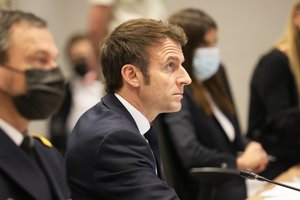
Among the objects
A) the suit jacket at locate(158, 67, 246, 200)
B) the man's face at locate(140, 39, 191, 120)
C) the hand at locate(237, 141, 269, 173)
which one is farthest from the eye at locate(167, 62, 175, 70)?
the hand at locate(237, 141, 269, 173)

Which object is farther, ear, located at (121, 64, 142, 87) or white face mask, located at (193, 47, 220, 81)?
white face mask, located at (193, 47, 220, 81)

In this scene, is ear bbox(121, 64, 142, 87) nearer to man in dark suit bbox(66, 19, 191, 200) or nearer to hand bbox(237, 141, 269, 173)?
man in dark suit bbox(66, 19, 191, 200)

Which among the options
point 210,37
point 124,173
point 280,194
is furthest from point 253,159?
point 124,173

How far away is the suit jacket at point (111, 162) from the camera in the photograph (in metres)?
1.14

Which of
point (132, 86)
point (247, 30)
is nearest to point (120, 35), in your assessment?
point (132, 86)

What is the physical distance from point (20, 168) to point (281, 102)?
122 centimetres

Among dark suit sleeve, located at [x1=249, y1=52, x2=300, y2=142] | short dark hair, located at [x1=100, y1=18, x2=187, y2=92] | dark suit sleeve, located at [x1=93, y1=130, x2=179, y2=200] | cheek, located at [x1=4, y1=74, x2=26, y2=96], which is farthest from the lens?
dark suit sleeve, located at [x1=249, y1=52, x2=300, y2=142]

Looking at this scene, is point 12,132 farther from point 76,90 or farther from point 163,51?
point 76,90

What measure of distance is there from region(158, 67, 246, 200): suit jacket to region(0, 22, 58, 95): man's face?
20.6 inches

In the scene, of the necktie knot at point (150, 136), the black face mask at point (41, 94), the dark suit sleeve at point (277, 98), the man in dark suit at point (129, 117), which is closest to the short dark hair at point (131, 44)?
the man in dark suit at point (129, 117)

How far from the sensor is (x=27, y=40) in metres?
1.86

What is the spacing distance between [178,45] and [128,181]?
335mm

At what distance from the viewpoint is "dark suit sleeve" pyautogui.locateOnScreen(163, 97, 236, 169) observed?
2.16 metres

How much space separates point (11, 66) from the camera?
186cm
